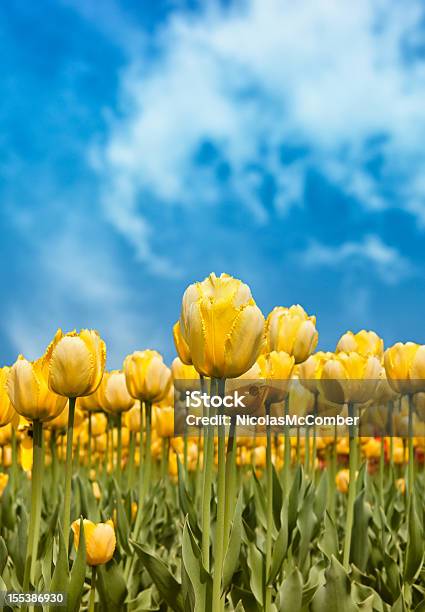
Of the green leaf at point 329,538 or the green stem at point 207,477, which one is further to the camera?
the green leaf at point 329,538

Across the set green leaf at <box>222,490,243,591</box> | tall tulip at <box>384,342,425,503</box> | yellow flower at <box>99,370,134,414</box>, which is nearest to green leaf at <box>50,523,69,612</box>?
green leaf at <box>222,490,243,591</box>

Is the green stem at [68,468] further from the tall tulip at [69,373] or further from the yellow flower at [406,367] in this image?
the yellow flower at [406,367]

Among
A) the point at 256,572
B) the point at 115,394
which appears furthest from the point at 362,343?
the point at 115,394

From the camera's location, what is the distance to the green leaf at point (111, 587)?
2459 millimetres

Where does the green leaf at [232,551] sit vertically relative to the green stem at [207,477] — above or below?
below

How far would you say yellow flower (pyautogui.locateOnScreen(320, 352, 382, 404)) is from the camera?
8.00 ft

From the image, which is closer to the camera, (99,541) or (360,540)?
(99,541)

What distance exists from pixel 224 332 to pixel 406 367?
53.2 inches

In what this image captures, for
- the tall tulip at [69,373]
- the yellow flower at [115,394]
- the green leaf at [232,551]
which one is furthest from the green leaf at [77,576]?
the yellow flower at [115,394]

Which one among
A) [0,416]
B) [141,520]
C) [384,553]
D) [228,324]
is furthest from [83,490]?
[228,324]

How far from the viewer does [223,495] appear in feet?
5.17

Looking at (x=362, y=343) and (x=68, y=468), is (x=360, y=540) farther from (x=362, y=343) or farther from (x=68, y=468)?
(x=68, y=468)

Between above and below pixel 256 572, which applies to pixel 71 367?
above

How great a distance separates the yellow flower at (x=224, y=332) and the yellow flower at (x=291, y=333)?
1083mm
